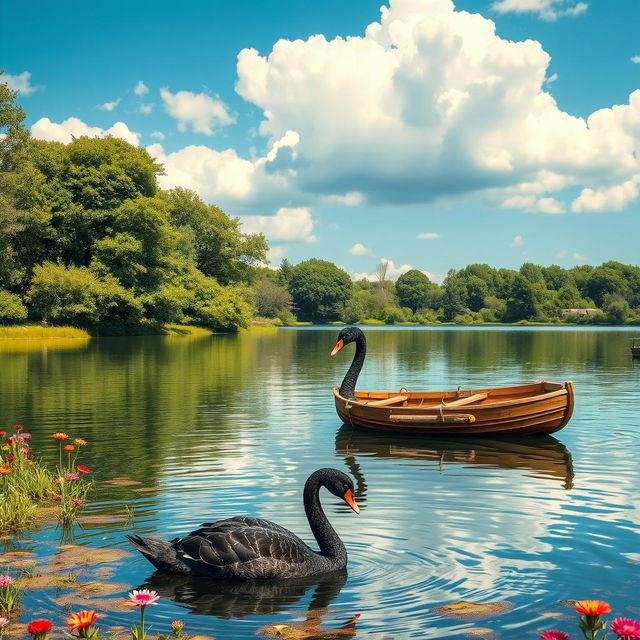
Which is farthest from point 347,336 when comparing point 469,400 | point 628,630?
point 628,630

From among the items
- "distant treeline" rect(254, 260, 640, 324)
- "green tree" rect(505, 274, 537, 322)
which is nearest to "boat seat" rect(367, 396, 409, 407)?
"distant treeline" rect(254, 260, 640, 324)

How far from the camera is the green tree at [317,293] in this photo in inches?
7307

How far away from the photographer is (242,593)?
760 centimetres

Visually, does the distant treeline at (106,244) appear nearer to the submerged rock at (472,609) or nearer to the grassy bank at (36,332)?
the grassy bank at (36,332)

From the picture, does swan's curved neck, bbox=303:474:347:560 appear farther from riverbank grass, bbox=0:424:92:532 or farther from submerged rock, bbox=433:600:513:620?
riverbank grass, bbox=0:424:92:532

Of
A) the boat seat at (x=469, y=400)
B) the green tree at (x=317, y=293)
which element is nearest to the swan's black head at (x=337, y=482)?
the boat seat at (x=469, y=400)

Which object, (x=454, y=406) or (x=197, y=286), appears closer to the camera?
(x=454, y=406)

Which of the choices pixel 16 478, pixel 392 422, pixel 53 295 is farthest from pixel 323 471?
pixel 53 295

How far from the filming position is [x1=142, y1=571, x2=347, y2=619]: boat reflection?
7.20 meters

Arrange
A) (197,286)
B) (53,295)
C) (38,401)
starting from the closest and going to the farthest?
(38,401)
(53,295)
(197,286)

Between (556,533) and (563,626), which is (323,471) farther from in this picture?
(556,533)

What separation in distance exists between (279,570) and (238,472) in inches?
239

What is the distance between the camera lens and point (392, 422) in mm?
18219

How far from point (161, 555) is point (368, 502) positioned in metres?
4.62
